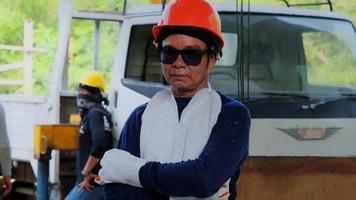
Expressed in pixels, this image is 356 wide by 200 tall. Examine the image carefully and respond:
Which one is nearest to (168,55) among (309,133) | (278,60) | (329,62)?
(309,133)

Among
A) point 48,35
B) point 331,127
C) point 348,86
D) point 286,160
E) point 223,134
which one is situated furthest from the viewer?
point 48,35

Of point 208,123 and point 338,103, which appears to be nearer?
point 208,123

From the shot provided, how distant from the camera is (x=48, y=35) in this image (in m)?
12.5

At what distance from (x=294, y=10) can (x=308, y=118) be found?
3.87 ft

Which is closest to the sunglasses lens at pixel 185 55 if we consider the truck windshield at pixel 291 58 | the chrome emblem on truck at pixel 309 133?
the chrome emblem on truck at pixel 309 133

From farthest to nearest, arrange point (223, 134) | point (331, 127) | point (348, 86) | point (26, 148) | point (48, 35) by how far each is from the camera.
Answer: point (48, 35)
point (26, 148)
point (348, 86)
point (331, 127)
point (223, 134)

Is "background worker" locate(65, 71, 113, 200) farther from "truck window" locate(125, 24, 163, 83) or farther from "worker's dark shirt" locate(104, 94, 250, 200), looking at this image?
"worker's dark shirt" locate(104, 94, 250, 200)

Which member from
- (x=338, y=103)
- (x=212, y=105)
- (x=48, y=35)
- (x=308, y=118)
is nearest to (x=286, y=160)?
(x=308, y=118)

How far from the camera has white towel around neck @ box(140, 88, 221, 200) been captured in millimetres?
2117

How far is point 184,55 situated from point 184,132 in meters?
0.25

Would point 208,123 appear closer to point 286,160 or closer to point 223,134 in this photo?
point 223,134

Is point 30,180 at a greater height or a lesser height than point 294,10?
lesser

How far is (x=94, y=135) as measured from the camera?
5277mm

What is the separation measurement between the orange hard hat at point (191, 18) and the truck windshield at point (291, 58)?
7.65 feet
